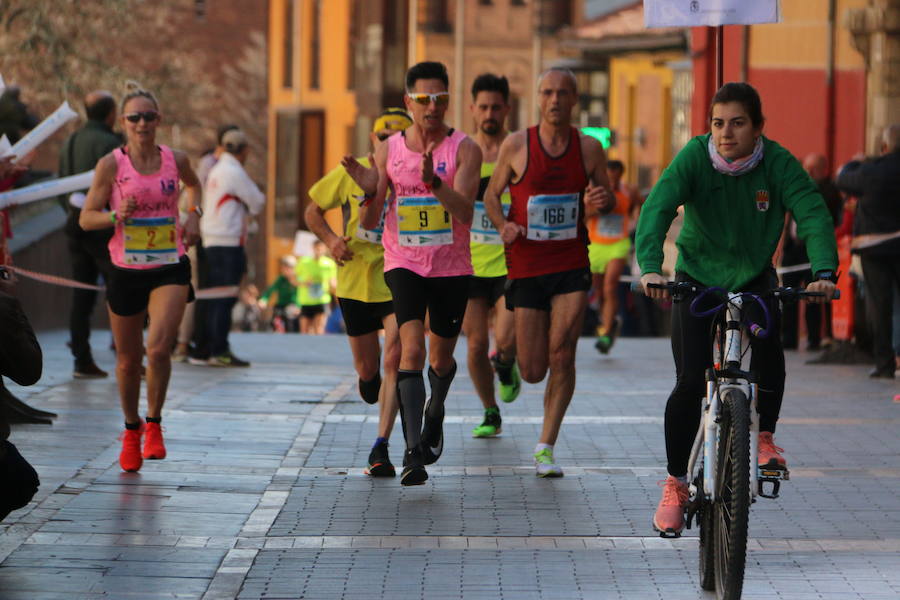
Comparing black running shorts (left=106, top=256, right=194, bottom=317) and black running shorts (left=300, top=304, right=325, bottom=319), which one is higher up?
black running shorts (left=106, top=256, right=194, bottom=317)

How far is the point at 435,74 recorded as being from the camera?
30.7 ft

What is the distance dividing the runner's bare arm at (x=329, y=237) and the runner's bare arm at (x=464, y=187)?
74 cm

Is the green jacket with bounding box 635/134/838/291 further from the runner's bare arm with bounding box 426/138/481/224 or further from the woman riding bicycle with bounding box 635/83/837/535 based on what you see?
the runner's bare arm with bounding box 426/138/481/224

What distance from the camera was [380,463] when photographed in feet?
31.1

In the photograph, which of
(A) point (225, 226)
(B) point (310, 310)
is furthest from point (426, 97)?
(B) point (310, 310)

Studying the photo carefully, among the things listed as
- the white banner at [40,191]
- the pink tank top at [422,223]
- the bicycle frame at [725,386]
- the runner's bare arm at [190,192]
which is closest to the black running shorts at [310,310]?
the white banner at [40,191]

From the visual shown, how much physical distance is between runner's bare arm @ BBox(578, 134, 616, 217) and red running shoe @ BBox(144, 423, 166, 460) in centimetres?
242

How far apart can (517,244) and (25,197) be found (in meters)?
3.09

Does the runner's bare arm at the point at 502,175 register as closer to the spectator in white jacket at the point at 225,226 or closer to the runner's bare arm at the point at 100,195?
the runner's bare arm at the point at 100,195

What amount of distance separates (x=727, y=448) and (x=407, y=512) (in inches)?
87.2

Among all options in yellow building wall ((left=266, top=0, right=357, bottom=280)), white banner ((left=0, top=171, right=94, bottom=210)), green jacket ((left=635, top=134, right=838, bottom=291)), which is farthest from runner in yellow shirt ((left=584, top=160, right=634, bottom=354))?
yellow building wall ((left=266, top=0, right=357, bottom=280))

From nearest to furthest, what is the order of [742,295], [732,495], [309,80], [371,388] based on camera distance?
1. [732,495]
2. [742,295]
3. [371,388]
4. [309,80]

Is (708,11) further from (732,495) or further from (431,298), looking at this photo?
(732,495)

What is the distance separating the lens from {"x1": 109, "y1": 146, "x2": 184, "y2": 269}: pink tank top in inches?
387
